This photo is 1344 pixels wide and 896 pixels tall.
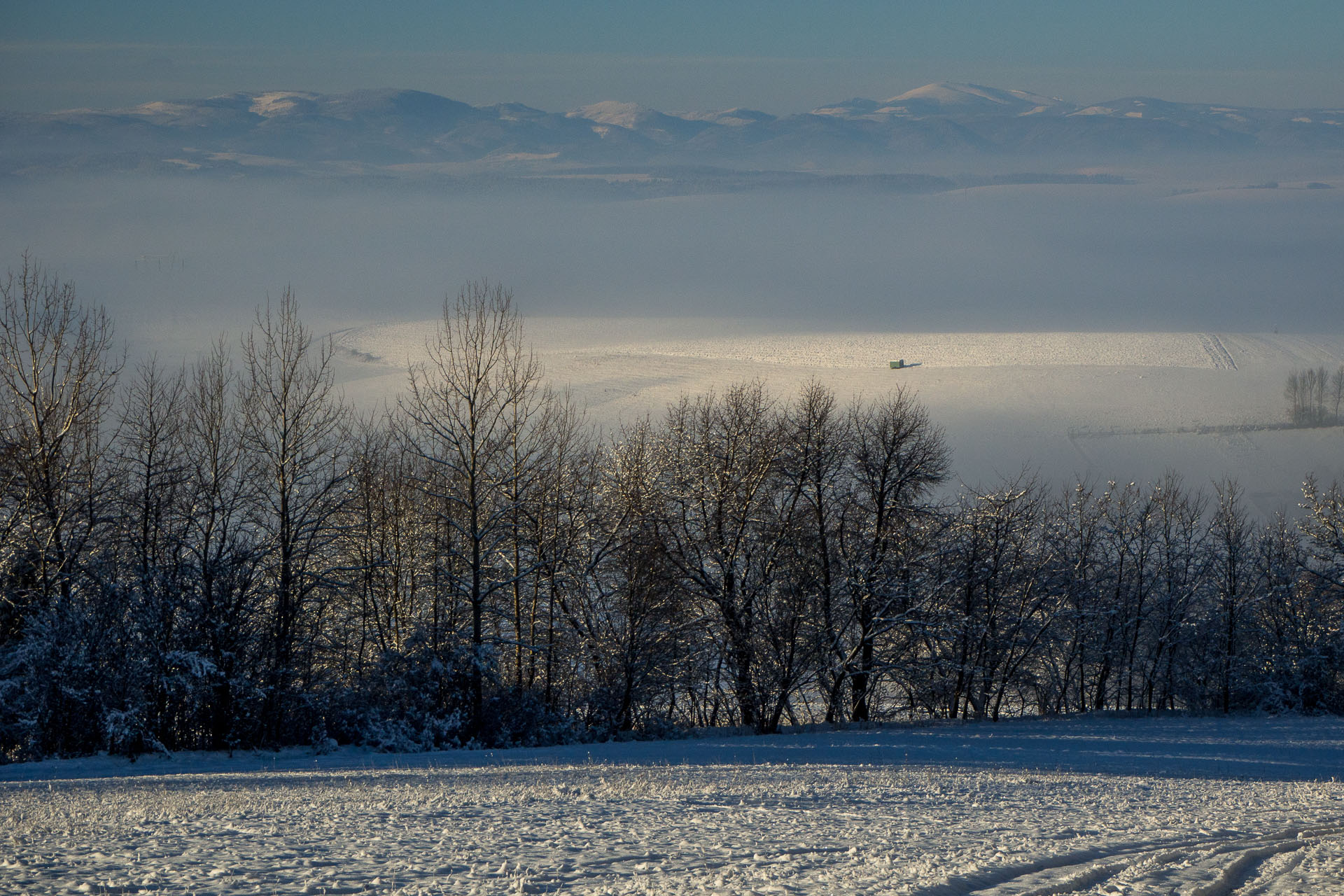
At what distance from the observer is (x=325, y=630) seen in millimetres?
31609

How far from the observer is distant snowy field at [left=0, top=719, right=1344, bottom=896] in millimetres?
9648

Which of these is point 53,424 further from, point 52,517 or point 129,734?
point 129,734

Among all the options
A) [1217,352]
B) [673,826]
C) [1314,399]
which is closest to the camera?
[673,826]

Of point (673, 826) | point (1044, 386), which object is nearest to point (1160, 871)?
point (673, 826)

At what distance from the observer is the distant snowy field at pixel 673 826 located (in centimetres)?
965

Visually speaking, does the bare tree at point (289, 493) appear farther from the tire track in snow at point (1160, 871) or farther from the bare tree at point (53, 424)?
the tire track in snow at point (1160, 871)

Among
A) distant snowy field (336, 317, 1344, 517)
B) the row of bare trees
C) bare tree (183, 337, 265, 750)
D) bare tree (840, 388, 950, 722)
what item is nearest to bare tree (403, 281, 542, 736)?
bare tree (183, 337, 265, 750)

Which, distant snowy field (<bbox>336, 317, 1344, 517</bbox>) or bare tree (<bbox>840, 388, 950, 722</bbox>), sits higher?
distant snowy field (<bbox>336, 317, 1344, 517</bbox>)

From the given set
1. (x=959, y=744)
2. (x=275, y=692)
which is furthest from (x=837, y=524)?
(x=275, y=692)

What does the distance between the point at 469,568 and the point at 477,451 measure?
3671 millimetres

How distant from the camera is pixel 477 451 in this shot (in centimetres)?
3125

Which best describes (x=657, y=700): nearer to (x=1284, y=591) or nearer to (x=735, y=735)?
(x=735, y=735)

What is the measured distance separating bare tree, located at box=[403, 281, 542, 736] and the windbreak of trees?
0.15 meters

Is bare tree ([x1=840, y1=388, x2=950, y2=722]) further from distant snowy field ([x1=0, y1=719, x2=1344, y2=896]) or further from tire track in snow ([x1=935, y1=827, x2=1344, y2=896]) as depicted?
tire track in snow ([x1=935, y1=827, x2=1344, y2=896])
